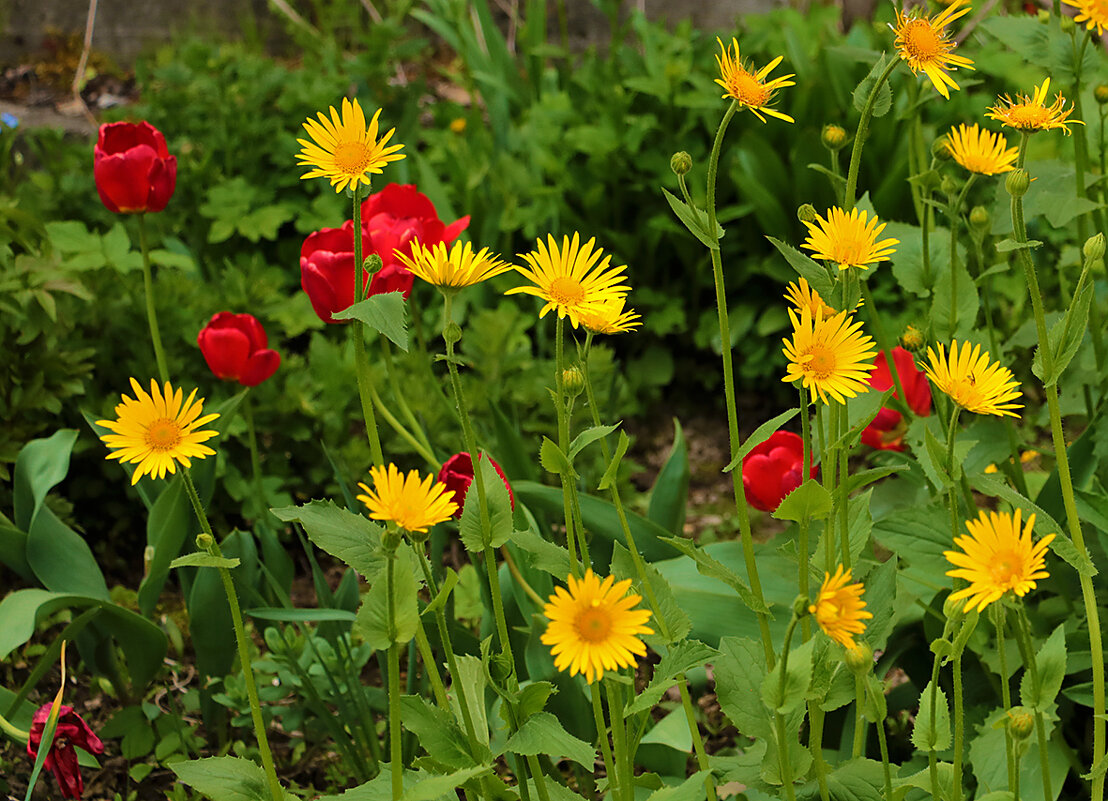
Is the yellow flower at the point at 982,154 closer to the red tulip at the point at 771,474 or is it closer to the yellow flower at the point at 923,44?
the yellow flower at the point at 923,44

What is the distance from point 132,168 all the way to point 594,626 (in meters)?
1.04

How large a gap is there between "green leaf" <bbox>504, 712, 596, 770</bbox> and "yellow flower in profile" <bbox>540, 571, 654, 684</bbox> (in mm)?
154

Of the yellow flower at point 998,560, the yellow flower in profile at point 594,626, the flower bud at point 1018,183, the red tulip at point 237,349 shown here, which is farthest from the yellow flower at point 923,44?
the red tulip at point 237,349

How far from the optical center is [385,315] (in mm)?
775

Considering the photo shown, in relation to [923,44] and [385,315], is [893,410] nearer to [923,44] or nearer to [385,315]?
[923,44]

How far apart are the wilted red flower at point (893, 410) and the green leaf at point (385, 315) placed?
78 cm

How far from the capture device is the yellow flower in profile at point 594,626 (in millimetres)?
671

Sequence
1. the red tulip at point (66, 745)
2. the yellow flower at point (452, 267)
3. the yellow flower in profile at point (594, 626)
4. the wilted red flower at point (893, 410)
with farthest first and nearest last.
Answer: the wilted red flower at point (893, 410), the red tulip at point (66, 745), the yellow flower at point (452, 267), the yellow flower in profile at point (594, 626)

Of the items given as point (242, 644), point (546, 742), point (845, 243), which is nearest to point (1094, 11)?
point (845, 243)

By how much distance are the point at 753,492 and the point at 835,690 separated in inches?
14.2

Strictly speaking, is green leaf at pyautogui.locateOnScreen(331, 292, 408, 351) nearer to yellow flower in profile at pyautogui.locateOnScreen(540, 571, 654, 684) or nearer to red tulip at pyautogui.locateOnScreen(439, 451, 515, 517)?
yellow flower in profile at pyautogui.locateOnScreen(540, 571, 654, 684)

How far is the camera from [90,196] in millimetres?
2412

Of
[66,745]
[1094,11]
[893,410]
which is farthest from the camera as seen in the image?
[893,410]

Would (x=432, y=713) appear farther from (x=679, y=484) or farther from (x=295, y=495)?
(x=295, y=495)
